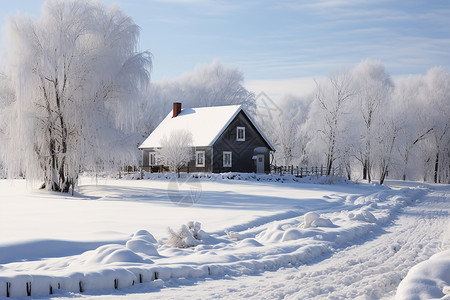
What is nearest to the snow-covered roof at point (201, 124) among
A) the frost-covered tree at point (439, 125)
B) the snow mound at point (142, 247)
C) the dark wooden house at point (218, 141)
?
the dark wooden house at point (218, 141)

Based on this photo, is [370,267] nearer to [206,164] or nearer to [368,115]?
[206,164]

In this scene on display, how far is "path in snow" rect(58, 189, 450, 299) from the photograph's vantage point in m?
7.35

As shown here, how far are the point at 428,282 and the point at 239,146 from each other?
39998 millimetres

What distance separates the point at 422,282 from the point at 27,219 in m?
13.1

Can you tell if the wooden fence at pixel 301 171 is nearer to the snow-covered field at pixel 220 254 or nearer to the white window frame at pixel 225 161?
the white window frame at pixel 225 161

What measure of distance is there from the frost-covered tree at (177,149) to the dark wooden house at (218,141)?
1259 millimetres

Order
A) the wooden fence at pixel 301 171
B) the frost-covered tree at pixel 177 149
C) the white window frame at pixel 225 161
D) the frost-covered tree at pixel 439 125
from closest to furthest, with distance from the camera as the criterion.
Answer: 1. the frost-covered tree at pixel 177 149
2. the white window frame at pixel 225 161
3. the wooden fence at pixel 301 171
4. the frost-covered tree at pixel 439 125

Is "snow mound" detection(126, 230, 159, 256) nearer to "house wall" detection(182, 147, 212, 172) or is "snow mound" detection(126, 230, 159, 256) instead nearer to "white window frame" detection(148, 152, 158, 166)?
"house wall" detection(182, 147, 212, 172)

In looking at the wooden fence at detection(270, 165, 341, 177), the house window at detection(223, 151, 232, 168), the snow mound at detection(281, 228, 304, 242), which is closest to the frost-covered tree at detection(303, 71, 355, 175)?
the wooden fence at detection(270, 165, 341, 177)

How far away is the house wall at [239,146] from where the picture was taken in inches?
1735

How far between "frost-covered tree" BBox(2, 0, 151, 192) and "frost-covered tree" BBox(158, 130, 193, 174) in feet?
41.4

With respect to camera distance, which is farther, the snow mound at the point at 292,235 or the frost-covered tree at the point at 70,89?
the frost-covered tree at the point at 70,89

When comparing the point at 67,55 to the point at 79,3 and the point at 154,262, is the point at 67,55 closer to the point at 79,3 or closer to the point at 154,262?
the point at 79,3

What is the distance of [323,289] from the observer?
765 centimetres
